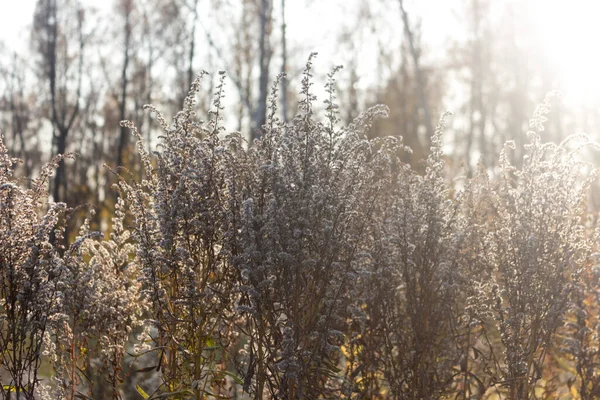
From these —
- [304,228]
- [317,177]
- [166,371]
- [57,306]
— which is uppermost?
[317,177]

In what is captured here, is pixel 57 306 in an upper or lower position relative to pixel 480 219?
lower

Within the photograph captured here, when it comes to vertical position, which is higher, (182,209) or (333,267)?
(182,209)

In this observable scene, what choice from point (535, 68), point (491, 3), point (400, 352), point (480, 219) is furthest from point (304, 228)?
point (535, 68)

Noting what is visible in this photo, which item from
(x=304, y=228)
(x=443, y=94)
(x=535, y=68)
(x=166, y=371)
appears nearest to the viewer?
(x=304, y=228)

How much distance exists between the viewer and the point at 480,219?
584 centimetres

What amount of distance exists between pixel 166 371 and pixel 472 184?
2.87 m

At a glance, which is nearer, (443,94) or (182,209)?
(182,209)

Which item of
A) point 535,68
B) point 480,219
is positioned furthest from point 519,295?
point 535,68

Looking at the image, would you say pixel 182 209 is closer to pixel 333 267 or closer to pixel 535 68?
pixel 333 267

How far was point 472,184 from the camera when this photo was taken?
6082mm

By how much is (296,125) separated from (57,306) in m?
1.96

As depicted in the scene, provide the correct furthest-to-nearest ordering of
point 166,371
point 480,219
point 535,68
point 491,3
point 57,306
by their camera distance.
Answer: point 535,68, point 491,3, point 480,219, point 166,371, point 57,306

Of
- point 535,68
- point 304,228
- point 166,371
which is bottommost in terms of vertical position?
point 166,371

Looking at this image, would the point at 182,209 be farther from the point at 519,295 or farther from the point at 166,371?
the point at 519,295
